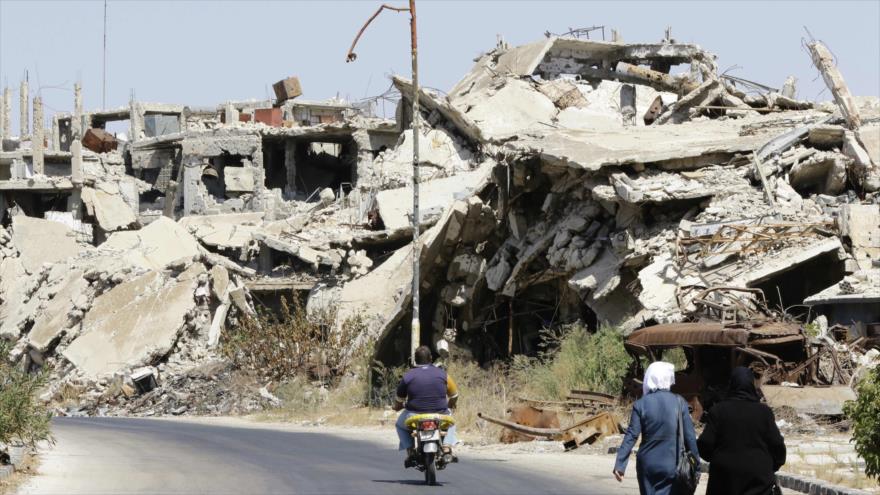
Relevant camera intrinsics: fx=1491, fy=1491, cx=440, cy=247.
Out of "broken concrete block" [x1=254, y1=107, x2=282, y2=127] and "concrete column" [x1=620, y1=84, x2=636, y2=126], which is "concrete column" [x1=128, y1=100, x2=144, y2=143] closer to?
"broken concrete block" [x1=254, y1=107, x2=282, y2=127]

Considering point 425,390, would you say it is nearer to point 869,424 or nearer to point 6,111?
point 869,424

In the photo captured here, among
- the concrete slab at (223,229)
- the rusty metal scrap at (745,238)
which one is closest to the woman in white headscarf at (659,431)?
the rusty metal scrap at (745,238)

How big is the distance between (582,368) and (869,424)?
13.0m

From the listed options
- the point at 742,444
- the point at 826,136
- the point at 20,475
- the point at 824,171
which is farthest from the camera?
the point at 826,136

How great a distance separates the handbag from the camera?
10.6 meters

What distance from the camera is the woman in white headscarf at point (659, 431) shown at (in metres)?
10.6

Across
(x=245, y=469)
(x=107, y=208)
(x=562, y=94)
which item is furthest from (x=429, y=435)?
(x=107, y=208)

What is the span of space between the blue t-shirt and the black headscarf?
241 inches

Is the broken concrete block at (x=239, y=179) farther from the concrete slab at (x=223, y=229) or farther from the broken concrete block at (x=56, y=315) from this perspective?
the broken concrete block at (x=56, y=315)

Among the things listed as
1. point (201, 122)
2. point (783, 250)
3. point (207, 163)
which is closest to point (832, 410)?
point (783, 250)

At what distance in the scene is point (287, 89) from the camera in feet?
254

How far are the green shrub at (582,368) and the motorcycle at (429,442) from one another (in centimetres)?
927

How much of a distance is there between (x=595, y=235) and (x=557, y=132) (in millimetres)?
6639

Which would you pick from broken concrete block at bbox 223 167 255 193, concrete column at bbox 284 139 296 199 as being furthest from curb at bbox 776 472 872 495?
concrete column at bbox 284 139 296 199
